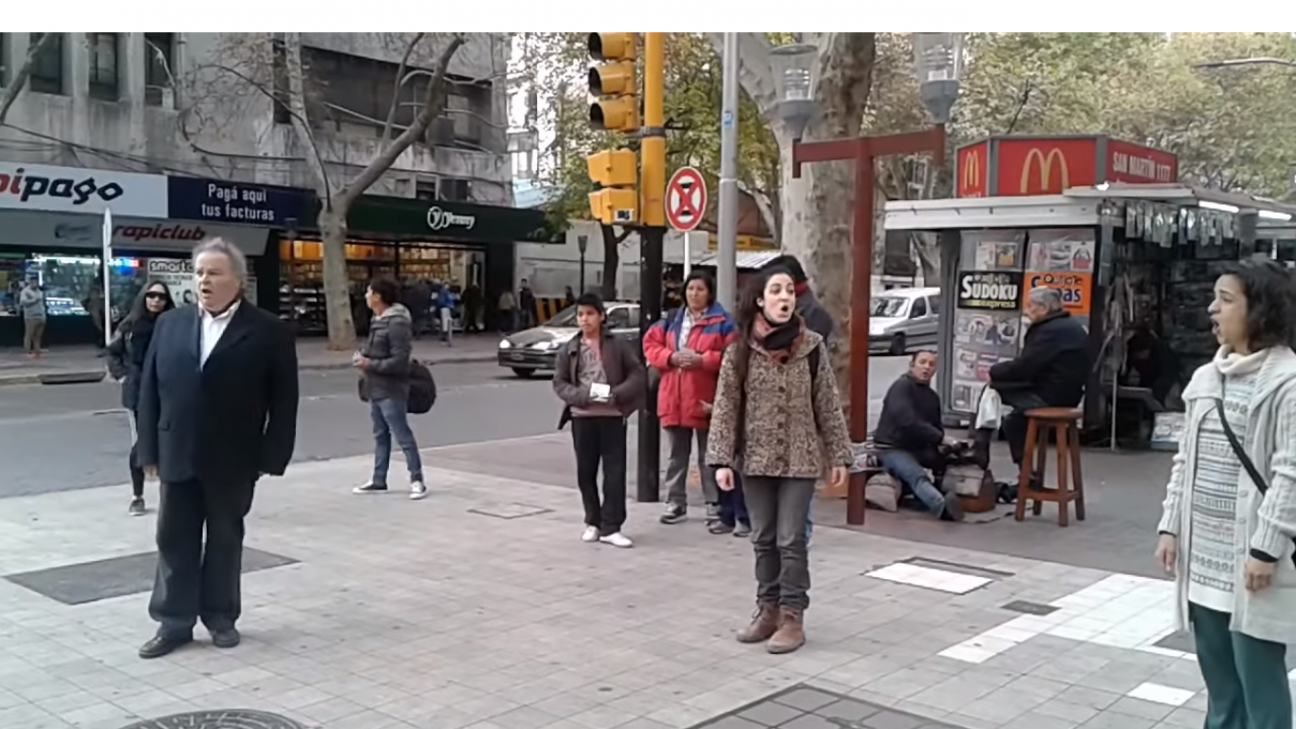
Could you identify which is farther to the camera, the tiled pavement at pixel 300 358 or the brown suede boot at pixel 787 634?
the tiled pavement at pixel 300 358

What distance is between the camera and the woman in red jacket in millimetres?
8141

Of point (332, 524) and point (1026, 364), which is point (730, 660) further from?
point (1026, 364)

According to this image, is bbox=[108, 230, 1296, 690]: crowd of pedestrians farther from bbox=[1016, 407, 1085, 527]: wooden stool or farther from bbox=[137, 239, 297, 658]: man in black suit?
bbox=[1016, 407, 1085, 527]: wooden stool

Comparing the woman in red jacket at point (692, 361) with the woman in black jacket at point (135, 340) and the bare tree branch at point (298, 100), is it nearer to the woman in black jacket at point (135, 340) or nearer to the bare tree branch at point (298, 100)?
the woman in black jacket at point (135, 340)

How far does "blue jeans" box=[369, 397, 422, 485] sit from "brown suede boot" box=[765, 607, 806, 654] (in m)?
4.59

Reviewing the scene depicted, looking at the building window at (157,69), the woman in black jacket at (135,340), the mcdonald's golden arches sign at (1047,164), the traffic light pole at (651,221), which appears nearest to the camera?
the woman in black jacket at (135,340)

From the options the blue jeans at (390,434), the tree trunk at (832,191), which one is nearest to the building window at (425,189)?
the tree trunk at (832,191)

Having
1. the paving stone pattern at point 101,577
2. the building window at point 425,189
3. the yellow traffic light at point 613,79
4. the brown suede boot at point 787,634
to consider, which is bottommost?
the paving stone pattern at point 101,577

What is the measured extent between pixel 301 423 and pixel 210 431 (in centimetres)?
957

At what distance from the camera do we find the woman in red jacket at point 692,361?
814 centimetres

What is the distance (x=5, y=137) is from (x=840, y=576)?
23211mm

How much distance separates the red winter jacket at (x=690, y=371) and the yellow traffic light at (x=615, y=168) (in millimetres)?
1279

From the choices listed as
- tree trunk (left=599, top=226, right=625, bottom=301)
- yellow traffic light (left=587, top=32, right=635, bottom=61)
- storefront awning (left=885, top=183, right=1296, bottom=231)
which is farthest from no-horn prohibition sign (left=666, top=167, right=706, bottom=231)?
tree trunk (left=599, top=226, right=625, bottom=301)

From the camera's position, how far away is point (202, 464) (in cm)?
550
